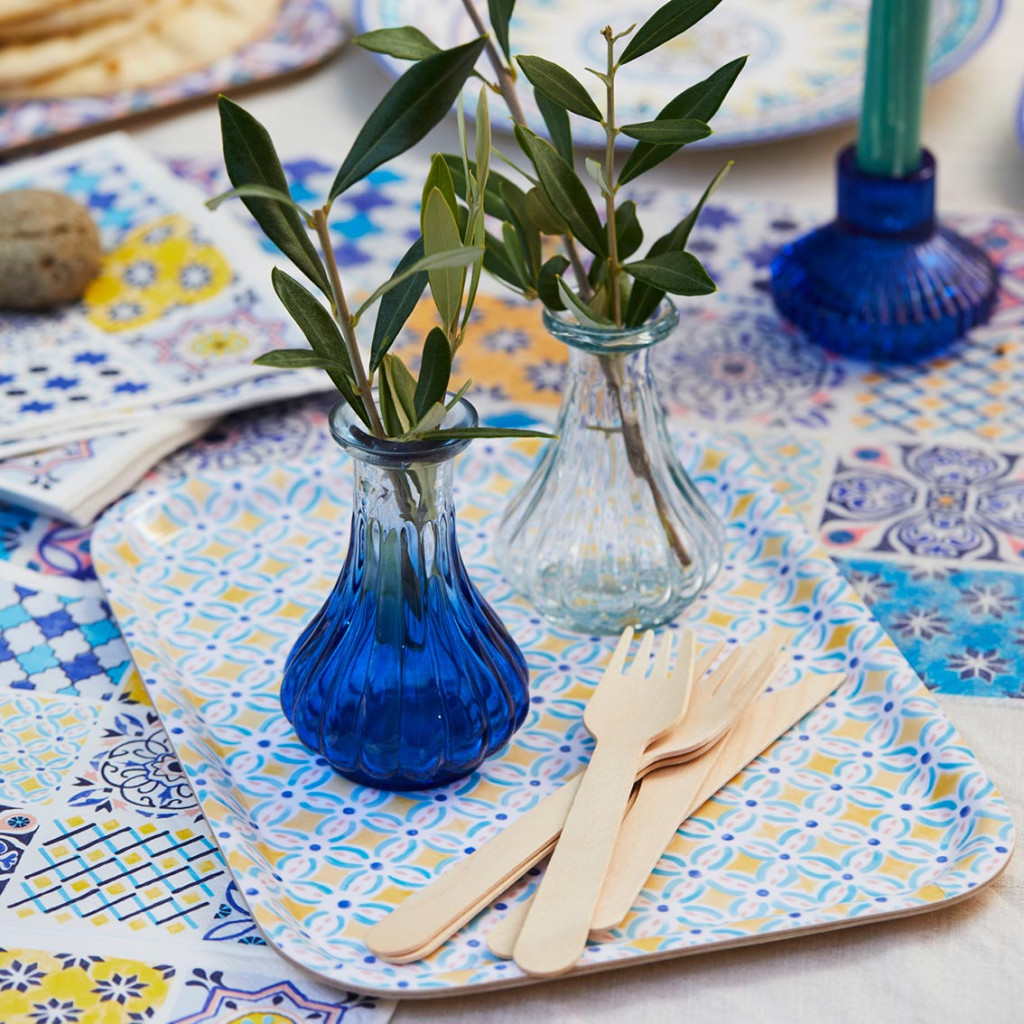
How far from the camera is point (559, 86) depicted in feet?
1.59

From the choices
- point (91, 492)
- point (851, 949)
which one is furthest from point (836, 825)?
point (91, 492)

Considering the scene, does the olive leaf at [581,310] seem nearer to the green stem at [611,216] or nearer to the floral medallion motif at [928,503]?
the green stem at [611,216]

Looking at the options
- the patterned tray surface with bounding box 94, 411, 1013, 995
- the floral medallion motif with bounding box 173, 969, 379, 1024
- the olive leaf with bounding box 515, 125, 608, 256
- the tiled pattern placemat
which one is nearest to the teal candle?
the tiled pattern placemat

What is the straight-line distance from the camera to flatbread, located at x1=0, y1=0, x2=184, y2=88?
1.06m

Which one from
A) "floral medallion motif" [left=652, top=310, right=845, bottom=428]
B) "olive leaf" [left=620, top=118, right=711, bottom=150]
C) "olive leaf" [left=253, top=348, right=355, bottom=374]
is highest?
"olive leaf" [left=620, top=118, right=711, bottom=150]

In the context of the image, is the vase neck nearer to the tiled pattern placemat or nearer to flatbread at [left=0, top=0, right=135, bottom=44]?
the tiled pattern placemat

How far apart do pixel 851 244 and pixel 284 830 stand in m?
0.50

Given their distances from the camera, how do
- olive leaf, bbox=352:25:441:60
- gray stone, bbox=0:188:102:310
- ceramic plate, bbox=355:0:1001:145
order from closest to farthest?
olive leaf, bbox=352:25:441:60, gray stone, bbox=0:188:102:310, ceramic plate, bbox=355:0:1001:145

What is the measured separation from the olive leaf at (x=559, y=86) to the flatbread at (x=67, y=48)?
698 mm

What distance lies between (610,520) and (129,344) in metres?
0.36

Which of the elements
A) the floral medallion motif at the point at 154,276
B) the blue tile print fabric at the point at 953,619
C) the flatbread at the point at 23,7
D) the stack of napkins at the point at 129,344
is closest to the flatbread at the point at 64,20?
the flatbread at the point at 23,7

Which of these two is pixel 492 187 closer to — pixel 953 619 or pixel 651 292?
pixel 651 292

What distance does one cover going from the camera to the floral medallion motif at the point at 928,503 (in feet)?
2.19

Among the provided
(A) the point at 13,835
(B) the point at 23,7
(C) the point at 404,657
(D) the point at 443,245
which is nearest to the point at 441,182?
(D) the point at 443,245
